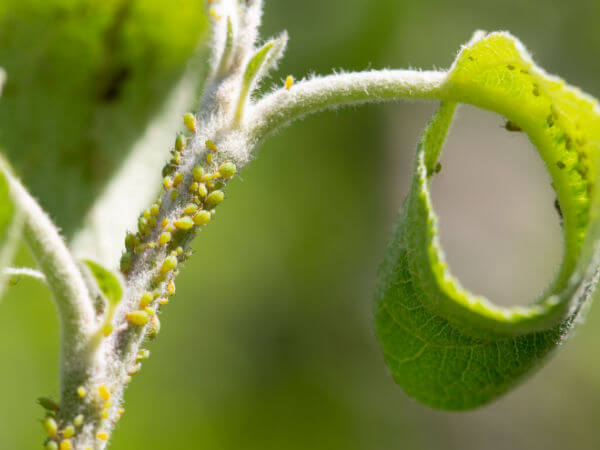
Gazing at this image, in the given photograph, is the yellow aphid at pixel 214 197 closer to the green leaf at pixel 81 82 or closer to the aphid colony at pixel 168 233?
the aphid colony at pixel 168 233

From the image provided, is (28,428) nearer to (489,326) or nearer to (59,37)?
(59,37)

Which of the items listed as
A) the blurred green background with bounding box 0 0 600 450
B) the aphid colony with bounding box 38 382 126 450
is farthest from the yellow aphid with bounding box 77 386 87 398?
the blurred green background with bounding box 0 0 600 450

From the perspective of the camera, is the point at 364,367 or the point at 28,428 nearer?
the point at 28,428

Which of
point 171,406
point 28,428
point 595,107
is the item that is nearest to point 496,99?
point 595,107

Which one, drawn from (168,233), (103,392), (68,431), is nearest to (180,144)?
(168,233)

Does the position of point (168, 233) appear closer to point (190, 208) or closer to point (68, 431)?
point (190, 208)
